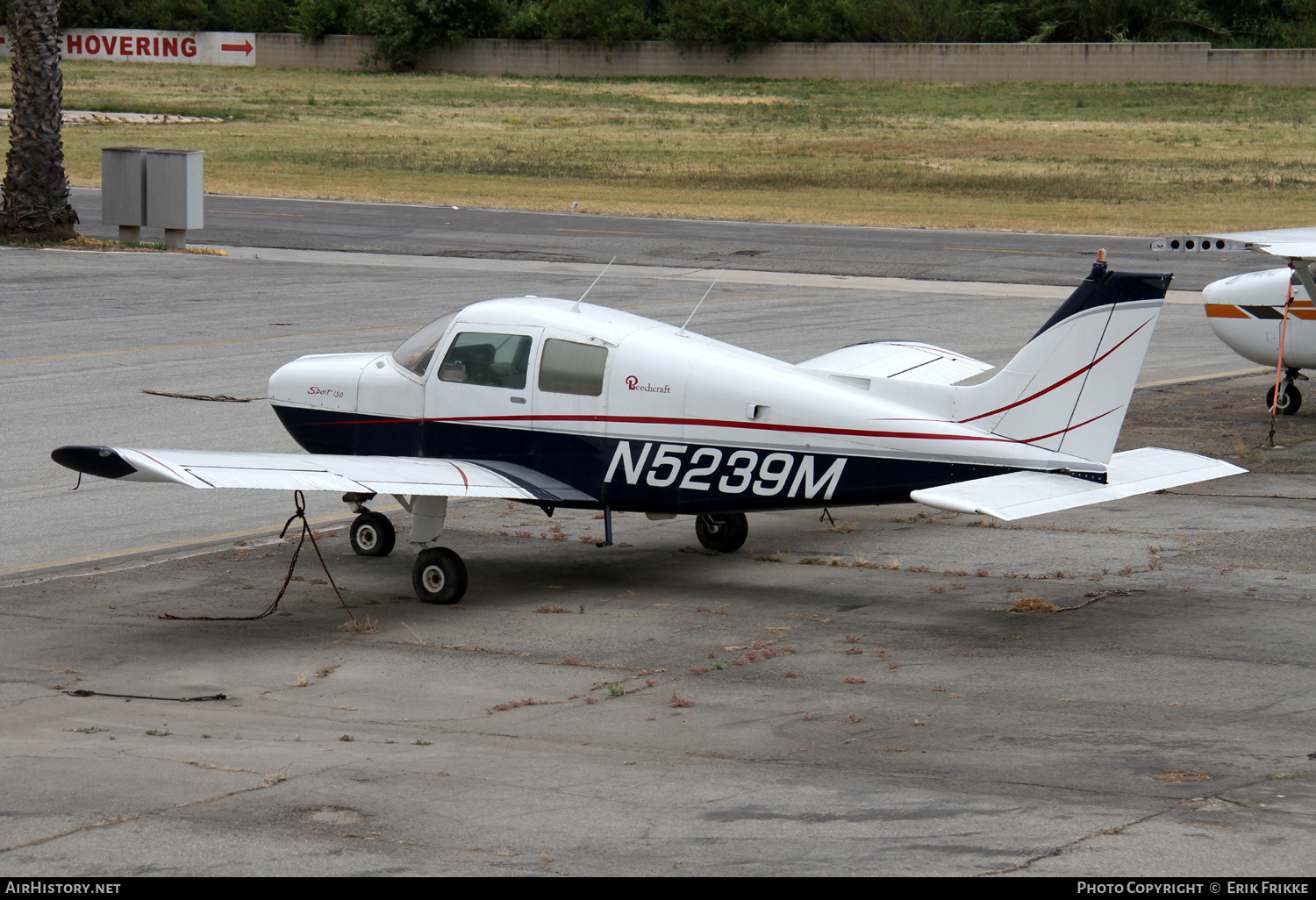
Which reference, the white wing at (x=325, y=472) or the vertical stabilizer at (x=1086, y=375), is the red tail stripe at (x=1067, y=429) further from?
the white wing at (x=325, y=472)

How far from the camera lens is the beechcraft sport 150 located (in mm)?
11203

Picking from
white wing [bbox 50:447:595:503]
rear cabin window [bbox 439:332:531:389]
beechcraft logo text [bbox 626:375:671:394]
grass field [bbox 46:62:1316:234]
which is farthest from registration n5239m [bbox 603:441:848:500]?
grass field [bbox 46:62:1316:234]

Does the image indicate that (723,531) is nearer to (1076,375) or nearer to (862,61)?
(1076,375)

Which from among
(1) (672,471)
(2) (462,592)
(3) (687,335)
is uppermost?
(3) (687,335)

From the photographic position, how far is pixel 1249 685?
970cm

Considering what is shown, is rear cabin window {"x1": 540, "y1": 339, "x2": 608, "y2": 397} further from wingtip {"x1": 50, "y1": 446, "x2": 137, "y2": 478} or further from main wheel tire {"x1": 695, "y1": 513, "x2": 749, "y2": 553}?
wingtip {"x1": 50, "y1": 446, "x2": 137, "y2": 478}

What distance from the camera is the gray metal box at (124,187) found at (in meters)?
35.8

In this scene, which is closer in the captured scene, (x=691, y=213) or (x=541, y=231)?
(x=541, y=231)

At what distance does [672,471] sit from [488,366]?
1818mm

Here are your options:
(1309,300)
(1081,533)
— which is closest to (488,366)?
(1081,533)

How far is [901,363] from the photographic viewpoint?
549 inches

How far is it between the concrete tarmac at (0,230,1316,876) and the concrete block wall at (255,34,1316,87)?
259 feet
